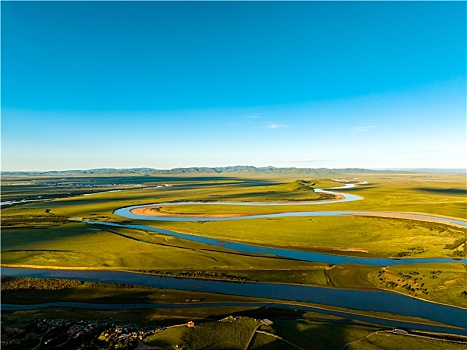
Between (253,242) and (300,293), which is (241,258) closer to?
(253,242)

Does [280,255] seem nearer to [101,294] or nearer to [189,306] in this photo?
[189,306]

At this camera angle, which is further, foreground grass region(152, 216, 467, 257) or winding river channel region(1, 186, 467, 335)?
foreground grass region(152, 216, 467, 257)

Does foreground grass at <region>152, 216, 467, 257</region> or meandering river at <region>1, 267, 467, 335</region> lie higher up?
foreground grass at <region>152, 216, 467, 257</region>

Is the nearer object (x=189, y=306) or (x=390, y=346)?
(x=390, y=346)

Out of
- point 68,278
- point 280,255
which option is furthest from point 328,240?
point 68,278

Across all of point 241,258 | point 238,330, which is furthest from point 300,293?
point 241,258

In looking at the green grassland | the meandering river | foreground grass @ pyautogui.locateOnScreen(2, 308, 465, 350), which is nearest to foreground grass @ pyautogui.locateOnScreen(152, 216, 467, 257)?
the green grassland

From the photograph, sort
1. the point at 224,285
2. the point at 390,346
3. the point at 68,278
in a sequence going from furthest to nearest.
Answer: the point at 68,278
the point at 224,285
the point at 390,346

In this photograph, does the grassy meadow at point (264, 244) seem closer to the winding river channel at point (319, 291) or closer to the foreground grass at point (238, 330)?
the winding river channel at point (319, 291)

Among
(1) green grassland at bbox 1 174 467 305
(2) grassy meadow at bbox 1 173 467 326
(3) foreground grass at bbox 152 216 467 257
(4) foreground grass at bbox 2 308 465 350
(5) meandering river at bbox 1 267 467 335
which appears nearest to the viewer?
(4) foreground grass at bbox 2 308 465 350

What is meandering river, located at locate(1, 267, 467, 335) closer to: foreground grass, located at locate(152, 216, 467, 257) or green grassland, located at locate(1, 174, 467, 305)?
green grassland, located at locate(1, 174, 467, 305)

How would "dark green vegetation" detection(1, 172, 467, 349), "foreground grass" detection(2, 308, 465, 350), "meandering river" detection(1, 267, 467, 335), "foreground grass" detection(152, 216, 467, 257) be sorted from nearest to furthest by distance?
"foreground grass" detection(2, 308, 465, 350), "dark green vegetation" detection(1, 172, 467, 349), "meandering river" detection(1, 267, 467, 335), "foreground grass" detection(152, 216, 467, 257)
